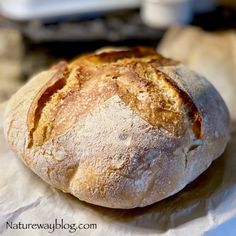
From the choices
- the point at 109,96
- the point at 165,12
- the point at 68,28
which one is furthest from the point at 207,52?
the point at 109,96

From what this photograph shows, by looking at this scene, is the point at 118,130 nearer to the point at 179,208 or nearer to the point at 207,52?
the point at 179,208

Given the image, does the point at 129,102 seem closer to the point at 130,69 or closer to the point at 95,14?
the point at 130,69

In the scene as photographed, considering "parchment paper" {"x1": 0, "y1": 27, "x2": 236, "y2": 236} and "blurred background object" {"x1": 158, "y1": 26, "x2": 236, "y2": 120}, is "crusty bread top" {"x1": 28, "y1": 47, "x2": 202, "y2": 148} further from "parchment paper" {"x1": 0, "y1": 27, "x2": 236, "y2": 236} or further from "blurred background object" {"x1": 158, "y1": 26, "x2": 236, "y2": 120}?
"blurred background object" {"x1": 158, "y1": 26, "x2": 236, "y2": 120}

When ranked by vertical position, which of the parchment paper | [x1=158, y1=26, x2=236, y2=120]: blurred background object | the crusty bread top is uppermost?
the crusty bread top

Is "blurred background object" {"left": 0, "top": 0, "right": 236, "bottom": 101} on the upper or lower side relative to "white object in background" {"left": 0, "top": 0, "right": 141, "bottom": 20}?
lower

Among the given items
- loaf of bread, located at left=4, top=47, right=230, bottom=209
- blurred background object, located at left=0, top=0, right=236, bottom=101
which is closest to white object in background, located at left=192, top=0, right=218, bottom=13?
blurred background object, located at left=0, top=0, right=236, bottom=101

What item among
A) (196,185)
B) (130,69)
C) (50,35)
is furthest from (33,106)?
(50,35)

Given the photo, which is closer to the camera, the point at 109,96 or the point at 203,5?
the point at 109,96
